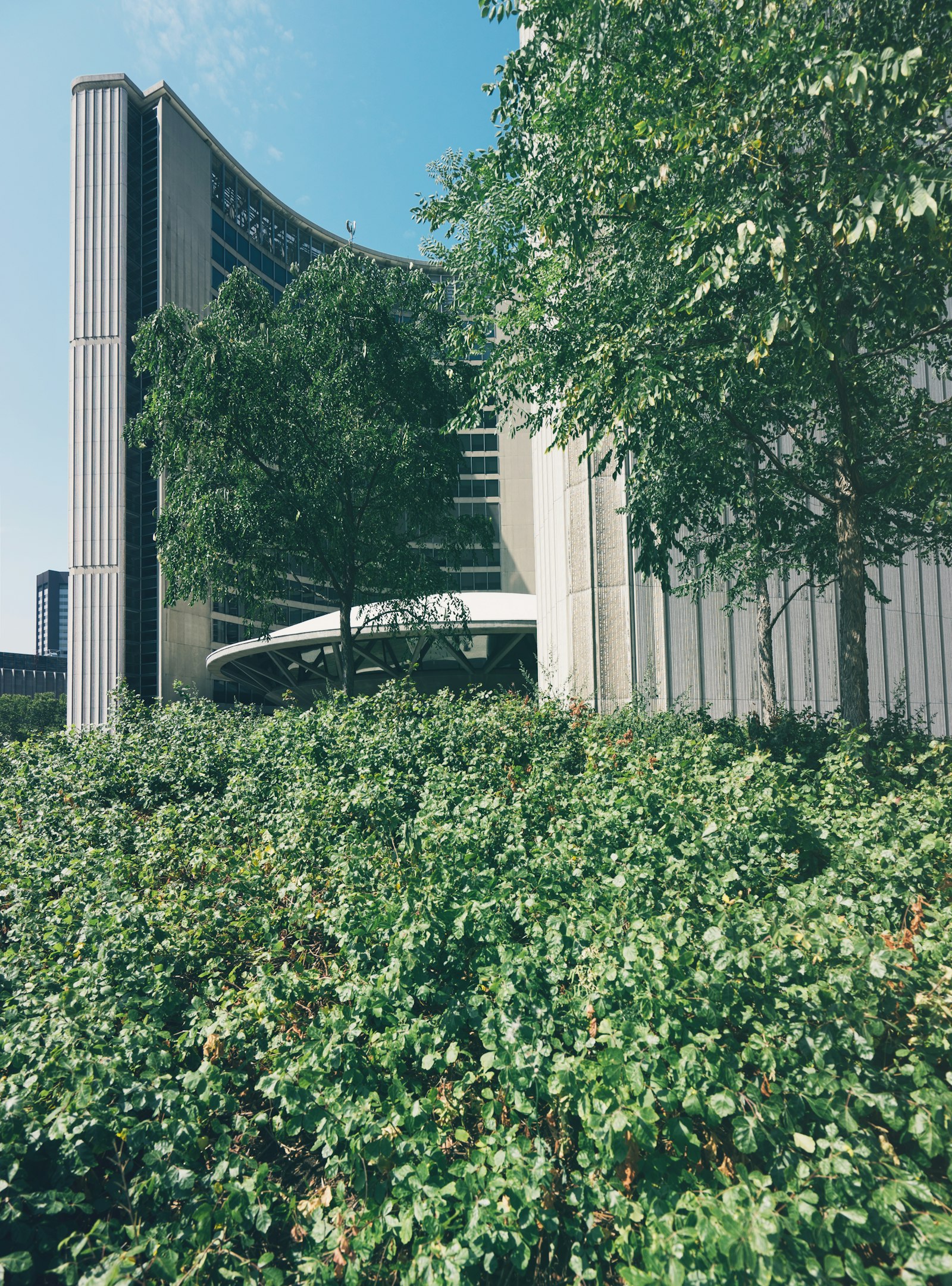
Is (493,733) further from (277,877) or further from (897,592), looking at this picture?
(897,592)

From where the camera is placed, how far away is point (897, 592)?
19.9 m

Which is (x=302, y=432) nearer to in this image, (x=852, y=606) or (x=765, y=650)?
(x=765, y=650)

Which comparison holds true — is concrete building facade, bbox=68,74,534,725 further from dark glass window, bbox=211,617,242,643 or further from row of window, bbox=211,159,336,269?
row of window, bbox=211,159,336,269

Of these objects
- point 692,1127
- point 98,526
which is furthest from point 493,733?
point 98,526

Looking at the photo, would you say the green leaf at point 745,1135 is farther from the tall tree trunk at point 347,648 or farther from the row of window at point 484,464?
the row of window at point 484,464

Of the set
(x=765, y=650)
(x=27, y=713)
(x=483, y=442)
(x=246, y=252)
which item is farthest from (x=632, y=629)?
(x=27, y=713)

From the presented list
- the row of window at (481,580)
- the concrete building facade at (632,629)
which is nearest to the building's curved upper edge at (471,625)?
the concrete building facade at (632,629)

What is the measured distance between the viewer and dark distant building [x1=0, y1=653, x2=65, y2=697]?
110 metres

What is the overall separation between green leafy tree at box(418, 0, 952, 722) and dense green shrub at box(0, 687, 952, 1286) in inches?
172

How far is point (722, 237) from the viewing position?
6.18 m

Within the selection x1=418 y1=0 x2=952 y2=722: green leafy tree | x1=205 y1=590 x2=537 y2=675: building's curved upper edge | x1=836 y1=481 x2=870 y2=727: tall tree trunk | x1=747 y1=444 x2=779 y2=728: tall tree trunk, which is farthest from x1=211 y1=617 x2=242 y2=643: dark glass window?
x1=836 y1=481 x2=870 y2=727: tall tree trunk

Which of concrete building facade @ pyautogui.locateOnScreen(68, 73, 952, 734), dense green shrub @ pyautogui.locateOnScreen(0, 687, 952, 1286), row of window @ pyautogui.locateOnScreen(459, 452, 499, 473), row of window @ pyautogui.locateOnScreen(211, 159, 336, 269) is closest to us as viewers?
dense green shrub @ pyautogui.locateOnScreen(0, 687, 952, 1286)

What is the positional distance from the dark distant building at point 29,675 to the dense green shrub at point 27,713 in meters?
38.2

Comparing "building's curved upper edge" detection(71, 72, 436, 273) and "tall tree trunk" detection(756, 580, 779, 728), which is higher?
"building's curved upper edge" detection(71, 72, 436, 273)
